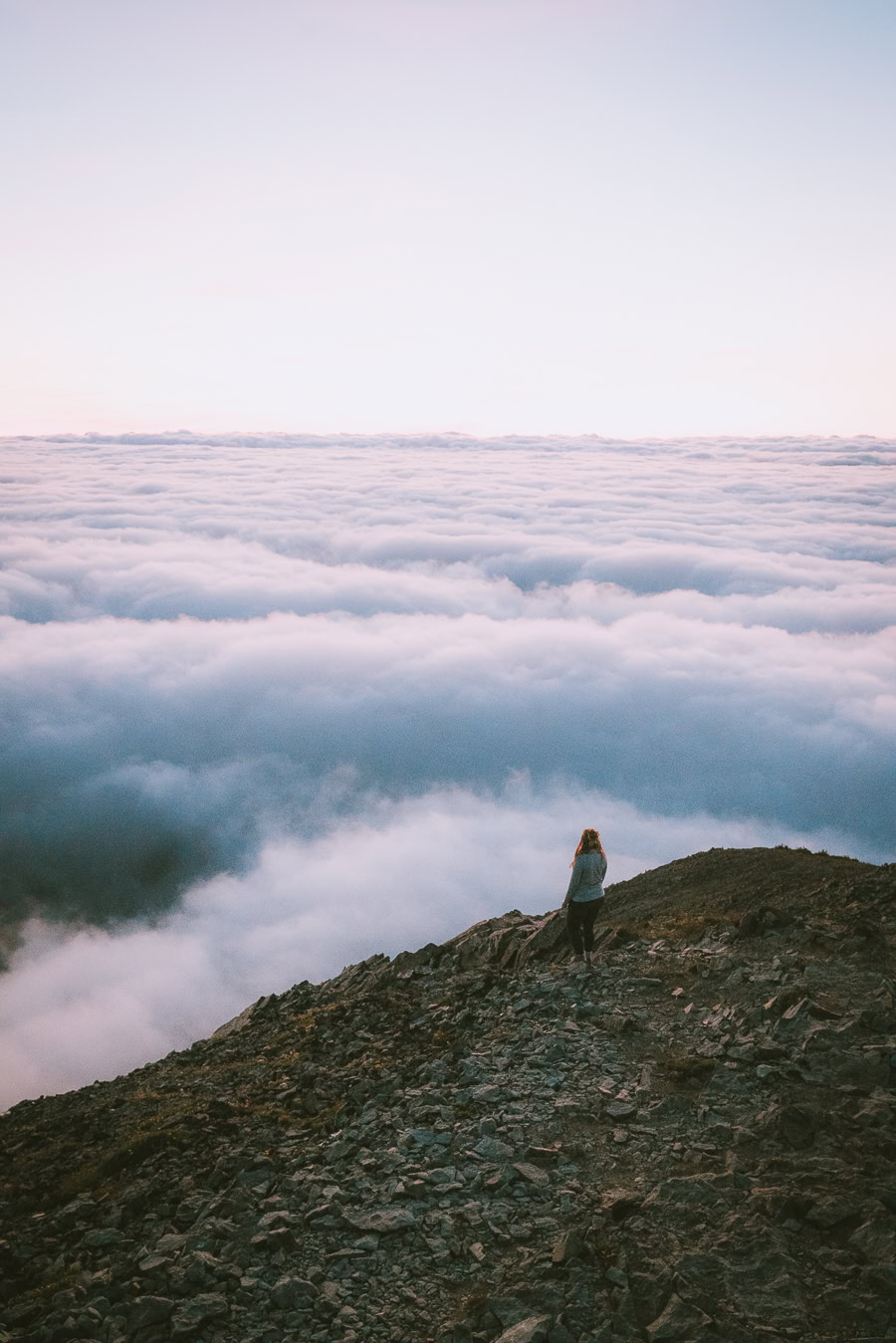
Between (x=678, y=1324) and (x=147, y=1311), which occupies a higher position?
(x=678, y=1324)

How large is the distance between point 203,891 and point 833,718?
118 metres

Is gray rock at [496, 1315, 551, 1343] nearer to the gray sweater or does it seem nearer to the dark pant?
the gray sweater

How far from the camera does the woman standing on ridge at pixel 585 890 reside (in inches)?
551

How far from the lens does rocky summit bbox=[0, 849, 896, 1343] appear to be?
702cm

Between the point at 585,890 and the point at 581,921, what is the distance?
1.05m

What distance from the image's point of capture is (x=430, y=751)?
163 metres

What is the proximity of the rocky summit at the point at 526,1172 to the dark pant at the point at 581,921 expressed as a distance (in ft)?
1.80

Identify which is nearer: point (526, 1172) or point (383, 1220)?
point (383, 1220)

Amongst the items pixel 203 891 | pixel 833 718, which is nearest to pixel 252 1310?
pixel 203 891

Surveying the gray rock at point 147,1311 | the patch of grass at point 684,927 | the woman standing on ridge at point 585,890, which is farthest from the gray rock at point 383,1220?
the patch of grass at point 684,927

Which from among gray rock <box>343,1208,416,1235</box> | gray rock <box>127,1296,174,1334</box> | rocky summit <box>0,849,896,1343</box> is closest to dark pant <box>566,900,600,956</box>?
rocky summit <box>0,849,896,1343</box>

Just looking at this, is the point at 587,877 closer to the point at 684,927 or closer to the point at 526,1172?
the point at 684,927

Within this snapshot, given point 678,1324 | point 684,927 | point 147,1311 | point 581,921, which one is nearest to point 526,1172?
point 678,1324

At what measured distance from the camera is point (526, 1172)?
8.77 metres
